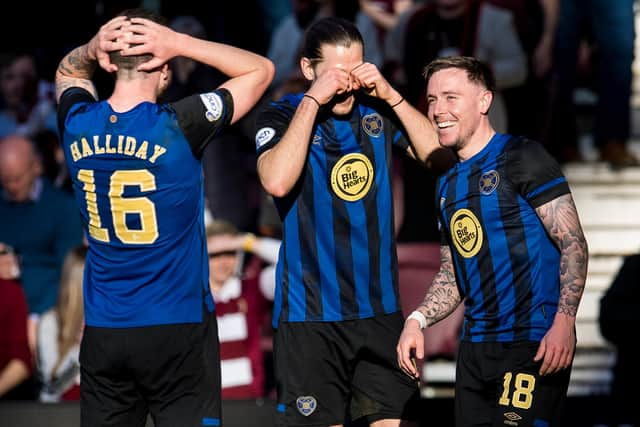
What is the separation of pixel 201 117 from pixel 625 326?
3.63 m

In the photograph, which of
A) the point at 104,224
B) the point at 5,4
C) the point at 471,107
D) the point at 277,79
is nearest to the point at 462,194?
the point at 471,107

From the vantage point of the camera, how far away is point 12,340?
25.3ft

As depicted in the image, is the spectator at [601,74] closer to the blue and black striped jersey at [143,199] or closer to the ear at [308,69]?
the ear at [308,69]

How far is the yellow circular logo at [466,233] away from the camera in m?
4.66

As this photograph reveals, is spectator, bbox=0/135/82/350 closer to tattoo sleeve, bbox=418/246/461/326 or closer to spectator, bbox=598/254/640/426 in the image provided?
spectator, bbox=598/254/640/426

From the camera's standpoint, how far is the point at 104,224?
452cm

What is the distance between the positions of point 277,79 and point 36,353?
281 cm

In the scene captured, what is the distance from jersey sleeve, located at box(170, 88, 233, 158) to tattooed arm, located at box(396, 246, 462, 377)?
116 cm

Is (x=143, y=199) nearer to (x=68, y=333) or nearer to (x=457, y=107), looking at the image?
(x=457, y=107)

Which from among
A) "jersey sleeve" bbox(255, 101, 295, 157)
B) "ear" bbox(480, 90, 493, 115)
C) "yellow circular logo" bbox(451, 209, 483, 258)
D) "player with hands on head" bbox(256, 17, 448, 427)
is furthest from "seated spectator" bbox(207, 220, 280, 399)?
"ear" bbox(480, 90, 493, 115)

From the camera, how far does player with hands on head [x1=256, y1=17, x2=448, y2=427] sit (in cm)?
477

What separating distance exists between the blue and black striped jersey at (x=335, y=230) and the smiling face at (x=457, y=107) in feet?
1.10

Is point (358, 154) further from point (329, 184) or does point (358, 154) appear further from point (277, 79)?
point (277, 79)

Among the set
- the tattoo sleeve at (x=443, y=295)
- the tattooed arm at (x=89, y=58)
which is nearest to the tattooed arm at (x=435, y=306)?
the tattoo sleeve at (x=443, y=295)
